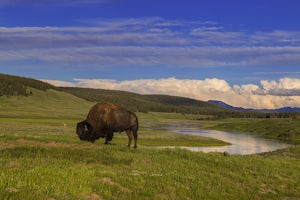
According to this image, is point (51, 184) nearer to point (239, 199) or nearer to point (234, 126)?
point (239, 199)

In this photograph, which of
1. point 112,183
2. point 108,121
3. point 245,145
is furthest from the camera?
point 245,145

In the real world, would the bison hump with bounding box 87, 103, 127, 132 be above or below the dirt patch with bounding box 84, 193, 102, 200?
above

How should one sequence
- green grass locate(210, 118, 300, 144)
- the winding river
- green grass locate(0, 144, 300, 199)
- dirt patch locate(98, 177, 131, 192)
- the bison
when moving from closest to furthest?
green grass locate(0, 144, 300, 199) < dirt patch locate(98, 177, 131, 192) < the bison < the winding river < green grass locate(210, 118, 300, 144)

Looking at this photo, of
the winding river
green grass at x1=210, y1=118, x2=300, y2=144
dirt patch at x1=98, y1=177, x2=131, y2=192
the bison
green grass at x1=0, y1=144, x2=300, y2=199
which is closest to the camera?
green grass at x1=0, y1=144, x2=300, y2=199

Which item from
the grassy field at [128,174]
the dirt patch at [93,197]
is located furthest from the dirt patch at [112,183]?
the dirt patch at [93,197]

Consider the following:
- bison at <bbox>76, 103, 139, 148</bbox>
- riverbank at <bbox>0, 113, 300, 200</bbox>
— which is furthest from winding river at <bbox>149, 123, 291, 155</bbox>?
riverbank at <bbox>0, 113, 300, 200</bbox>

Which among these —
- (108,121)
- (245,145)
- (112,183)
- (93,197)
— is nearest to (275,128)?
(245,145)

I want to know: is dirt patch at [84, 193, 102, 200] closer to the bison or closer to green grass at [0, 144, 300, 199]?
green grass at [0, 144, 300, 199]

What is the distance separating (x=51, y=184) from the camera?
12.3m

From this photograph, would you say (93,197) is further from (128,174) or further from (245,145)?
(245,145)

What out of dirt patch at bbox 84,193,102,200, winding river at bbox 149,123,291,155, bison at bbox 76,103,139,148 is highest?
bison at bbox 76,103,139,148

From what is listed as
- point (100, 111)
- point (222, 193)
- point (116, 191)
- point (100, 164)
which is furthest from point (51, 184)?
point (100, 111)

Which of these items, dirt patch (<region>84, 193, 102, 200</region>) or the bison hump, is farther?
the bison hump

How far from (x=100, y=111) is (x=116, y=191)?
12.4 metres
